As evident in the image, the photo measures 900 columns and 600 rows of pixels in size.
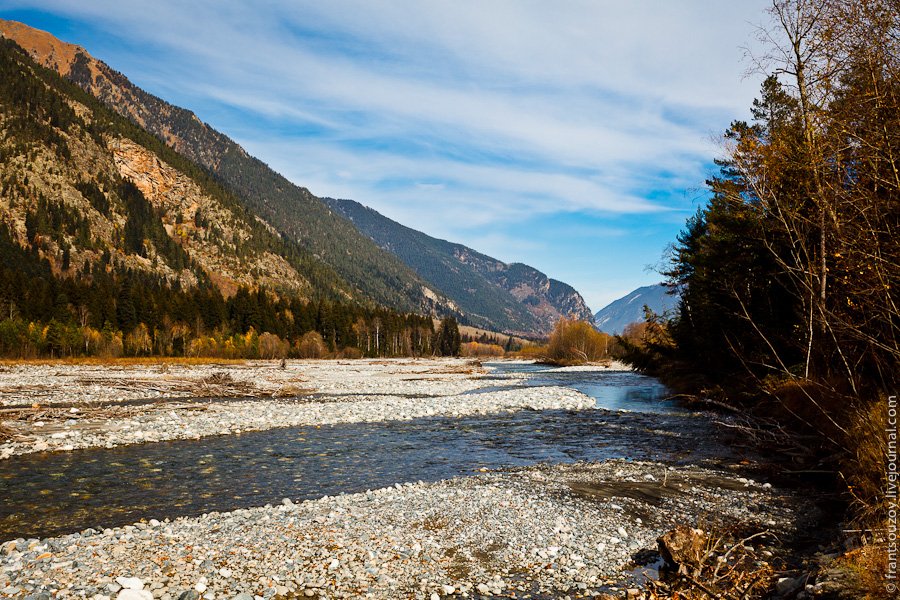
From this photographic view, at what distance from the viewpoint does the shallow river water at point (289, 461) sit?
1107 centimetres

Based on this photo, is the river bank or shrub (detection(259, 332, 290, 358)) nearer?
the river bank

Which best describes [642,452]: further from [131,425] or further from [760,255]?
[131,425]

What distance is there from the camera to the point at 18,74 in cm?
19800

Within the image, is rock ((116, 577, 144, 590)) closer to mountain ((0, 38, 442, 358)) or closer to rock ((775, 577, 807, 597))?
rock ((775, 577, 807, 597))

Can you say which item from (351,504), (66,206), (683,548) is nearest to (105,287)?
(66,206)

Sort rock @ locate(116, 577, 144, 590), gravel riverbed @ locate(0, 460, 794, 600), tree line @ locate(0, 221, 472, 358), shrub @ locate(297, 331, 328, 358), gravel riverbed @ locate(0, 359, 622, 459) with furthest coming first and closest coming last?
shrub @ locate(297, 331, 328, 358) < tree line @ locate(0, 221, 472, 358) < gravel riverbed @ locate(0, 359, 622, 459) < gravel riverbed @ locate(0, 460, 794, 600) < rock @ locate(116, 577, 144, 590)

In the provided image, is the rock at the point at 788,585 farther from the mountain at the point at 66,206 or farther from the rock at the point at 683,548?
the mountain at the point at 66,206

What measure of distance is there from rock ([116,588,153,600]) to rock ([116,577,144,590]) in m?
0.11

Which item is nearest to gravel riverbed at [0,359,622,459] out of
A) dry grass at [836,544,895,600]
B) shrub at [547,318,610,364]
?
dry grass at [836,544,895,600]

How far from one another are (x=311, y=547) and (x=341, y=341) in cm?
13328

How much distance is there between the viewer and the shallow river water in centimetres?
1107

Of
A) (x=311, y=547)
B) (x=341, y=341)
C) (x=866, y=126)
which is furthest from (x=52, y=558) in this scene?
(x=341, y=341)

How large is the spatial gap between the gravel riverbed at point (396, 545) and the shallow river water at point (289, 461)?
5.35ft

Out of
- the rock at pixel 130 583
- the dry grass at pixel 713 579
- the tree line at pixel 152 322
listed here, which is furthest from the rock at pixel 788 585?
the tree line at pixel 152 322
